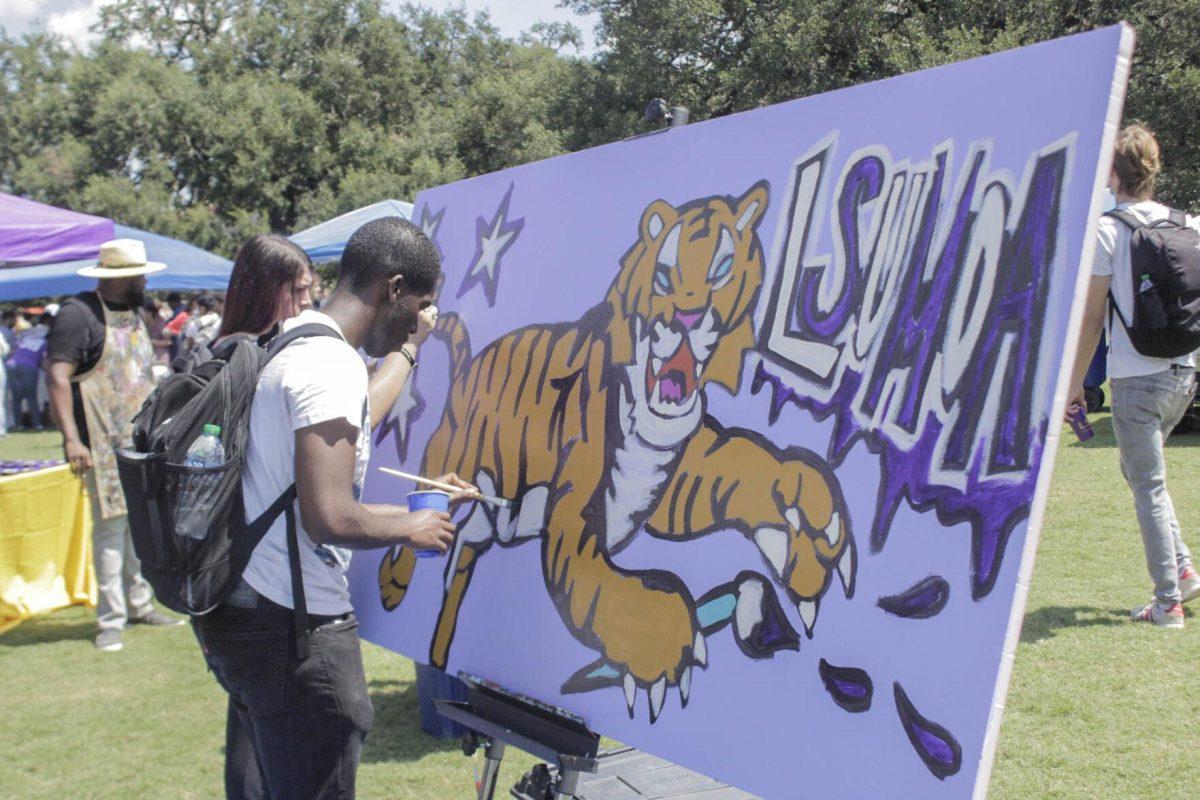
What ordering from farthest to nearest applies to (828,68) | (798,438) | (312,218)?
1. (312,218)
2. (828,68)
3. (798,438)

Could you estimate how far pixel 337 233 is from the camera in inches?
448

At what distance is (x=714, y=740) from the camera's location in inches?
82.2

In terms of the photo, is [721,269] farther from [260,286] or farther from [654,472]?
[260,286]

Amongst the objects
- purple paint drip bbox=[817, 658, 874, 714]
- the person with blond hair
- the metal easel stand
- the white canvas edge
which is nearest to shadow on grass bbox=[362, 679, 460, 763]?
the metal easel stand

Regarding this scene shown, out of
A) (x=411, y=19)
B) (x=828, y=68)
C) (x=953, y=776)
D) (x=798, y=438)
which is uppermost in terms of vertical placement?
(x=411, y=19)

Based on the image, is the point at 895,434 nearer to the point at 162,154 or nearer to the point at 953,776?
the point at 953,776

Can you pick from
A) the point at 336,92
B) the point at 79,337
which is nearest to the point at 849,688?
the point at 79,337

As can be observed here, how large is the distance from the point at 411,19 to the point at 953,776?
36117 millimetres

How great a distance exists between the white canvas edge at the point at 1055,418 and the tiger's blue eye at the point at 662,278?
101 cm

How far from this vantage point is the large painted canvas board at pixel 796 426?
67.9 inches

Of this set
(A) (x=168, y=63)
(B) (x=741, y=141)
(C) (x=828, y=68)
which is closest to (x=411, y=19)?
(A) (x=168, y=63)

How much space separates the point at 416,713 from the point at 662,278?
2.60m

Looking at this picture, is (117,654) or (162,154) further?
(162,154)

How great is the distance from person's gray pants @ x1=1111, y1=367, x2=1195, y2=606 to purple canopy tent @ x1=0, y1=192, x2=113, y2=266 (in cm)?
625
